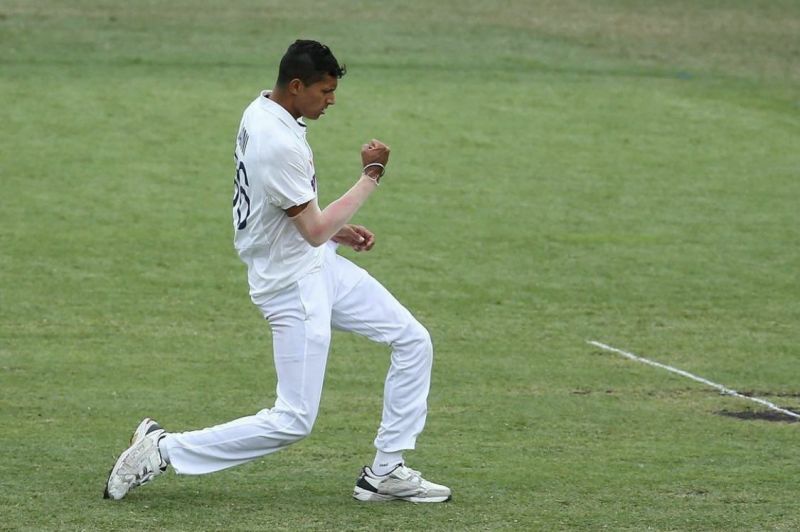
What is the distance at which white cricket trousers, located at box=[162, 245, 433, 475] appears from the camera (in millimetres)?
6820

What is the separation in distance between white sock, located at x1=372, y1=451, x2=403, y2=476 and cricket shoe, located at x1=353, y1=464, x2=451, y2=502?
18 mm

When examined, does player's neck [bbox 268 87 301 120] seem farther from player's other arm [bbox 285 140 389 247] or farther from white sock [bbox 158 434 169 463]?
→ white sock [bbox 158 434 169 463]

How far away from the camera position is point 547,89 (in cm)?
2075

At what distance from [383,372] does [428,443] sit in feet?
6.74

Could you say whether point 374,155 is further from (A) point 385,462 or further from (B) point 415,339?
(A) point 385,462

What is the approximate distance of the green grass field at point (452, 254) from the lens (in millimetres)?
7516

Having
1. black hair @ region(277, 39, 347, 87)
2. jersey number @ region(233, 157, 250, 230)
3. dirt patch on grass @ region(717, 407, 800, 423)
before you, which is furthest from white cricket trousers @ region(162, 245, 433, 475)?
dirt patch on grass @ region(717, 407, 800, 423)

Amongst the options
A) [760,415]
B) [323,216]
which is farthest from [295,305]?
[760,415]

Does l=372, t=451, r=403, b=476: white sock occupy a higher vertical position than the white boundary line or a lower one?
higher

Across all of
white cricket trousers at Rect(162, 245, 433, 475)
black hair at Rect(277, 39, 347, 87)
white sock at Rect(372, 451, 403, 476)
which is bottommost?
white sock at Rect(372, 451, 403, 476)

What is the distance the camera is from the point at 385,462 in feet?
23.2

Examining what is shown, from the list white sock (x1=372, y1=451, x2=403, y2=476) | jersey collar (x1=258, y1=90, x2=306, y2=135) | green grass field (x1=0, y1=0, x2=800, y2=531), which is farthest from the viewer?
green grass field (x1=0, y1=0, x2=800, y2=531)

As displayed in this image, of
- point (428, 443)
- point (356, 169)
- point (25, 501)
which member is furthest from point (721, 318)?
point (25, 501)

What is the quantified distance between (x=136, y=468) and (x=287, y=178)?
1.61 m
